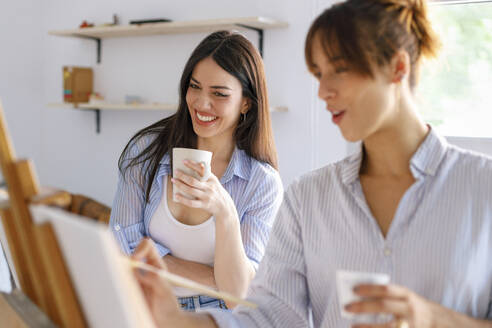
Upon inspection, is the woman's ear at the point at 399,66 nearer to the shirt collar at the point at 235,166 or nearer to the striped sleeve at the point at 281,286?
the striped sleeve at the point at 281,286

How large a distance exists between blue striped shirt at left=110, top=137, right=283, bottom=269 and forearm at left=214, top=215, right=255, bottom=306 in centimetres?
13

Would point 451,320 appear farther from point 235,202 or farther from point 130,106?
point 130,106

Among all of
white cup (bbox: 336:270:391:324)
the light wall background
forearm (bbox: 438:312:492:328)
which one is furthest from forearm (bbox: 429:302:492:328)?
the light wall background

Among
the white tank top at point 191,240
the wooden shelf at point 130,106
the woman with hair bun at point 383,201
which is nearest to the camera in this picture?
the woman with hair bun at point 383,201

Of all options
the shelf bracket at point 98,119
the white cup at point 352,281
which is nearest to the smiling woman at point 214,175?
the white cup at point 352,281

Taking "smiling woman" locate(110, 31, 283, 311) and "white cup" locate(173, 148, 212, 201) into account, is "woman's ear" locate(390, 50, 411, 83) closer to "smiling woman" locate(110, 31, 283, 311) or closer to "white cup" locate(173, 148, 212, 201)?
"white cup" locate(173, 148, 212, 201)

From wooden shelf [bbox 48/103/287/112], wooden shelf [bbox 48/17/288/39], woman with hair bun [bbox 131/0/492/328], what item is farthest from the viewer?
wooden shelf [bbox 48/103/287/112]

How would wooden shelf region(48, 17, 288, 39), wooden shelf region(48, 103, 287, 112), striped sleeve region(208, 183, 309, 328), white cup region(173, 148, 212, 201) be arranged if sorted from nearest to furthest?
striped sleeve region(208, 183, 309, 328) < white cup region(173, 148, 212, 201) < wooden shelf region(48, 17, 288, 39) < wooden shelf region(48, 103, 287, 112)

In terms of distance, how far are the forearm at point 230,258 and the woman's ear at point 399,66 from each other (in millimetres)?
760

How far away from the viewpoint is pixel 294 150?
3199mm

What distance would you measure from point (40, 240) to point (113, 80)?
11.2ft

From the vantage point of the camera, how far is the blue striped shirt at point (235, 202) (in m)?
1.82

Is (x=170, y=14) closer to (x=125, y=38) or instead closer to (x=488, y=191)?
(x=125, y=38)

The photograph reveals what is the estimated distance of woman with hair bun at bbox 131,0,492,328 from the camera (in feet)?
3.37
